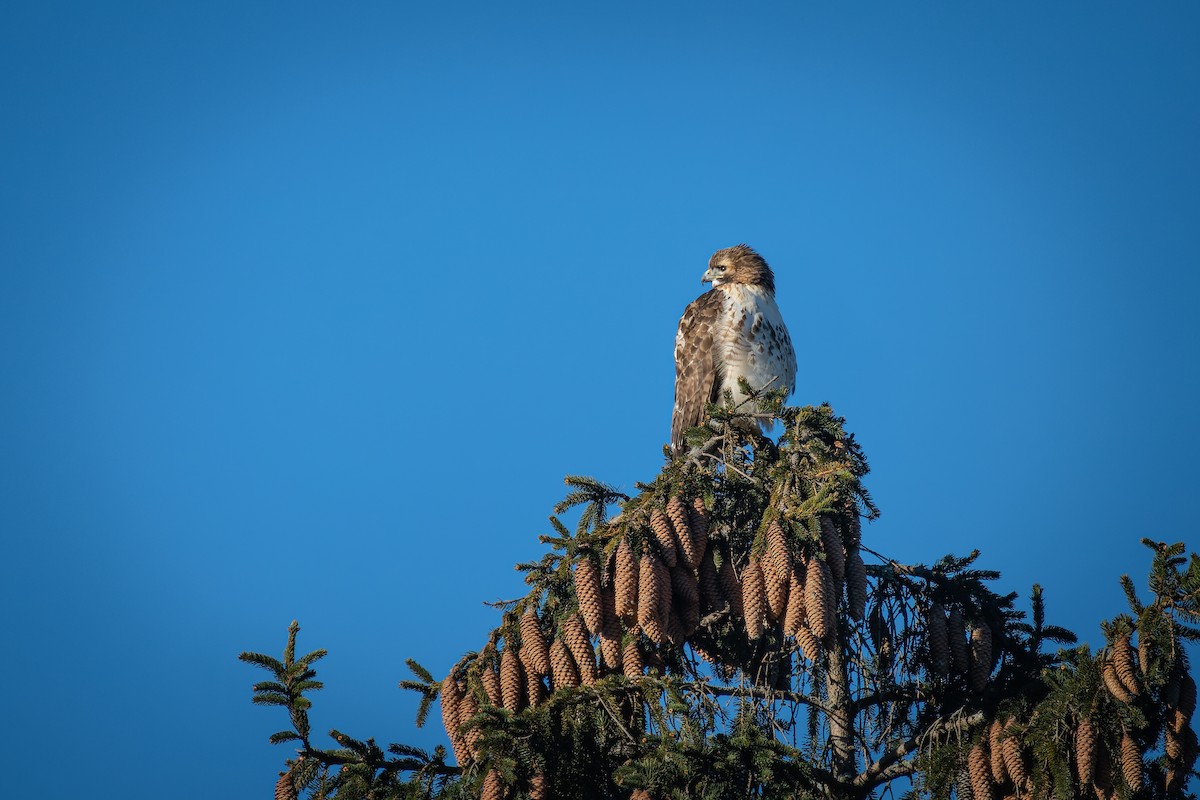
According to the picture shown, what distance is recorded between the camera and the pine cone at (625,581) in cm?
433

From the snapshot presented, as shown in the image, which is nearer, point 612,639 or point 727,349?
point 612,639

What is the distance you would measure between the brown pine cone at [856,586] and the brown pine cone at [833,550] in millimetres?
101

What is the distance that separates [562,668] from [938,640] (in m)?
1.73

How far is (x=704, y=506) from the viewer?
478 centimetres

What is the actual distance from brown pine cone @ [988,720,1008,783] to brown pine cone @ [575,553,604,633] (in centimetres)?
162

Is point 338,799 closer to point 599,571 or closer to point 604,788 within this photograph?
point 604,788

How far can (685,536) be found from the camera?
4.52 m

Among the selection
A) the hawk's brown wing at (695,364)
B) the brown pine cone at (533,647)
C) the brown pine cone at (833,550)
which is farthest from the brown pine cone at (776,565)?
the hawk's brown wing at (695,364)

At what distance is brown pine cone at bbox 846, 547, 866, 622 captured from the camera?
4.43 metres

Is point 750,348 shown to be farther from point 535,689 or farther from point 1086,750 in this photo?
point 1086,750

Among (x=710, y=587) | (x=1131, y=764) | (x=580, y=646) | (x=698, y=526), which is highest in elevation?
(x=698, y=526)

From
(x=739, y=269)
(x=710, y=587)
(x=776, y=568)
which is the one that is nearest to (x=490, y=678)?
(x=710, y=587)

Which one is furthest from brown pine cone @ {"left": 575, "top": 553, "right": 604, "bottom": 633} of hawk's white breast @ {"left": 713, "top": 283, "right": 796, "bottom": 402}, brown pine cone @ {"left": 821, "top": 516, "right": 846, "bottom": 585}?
hawk's white breast @ {"left": 713, "top": 283, "right": 796, "bottom": 402}

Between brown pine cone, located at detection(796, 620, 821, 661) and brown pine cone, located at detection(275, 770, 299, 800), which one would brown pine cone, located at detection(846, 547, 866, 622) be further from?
brown pine cone, located at detection(275, 770, 299, 800)
